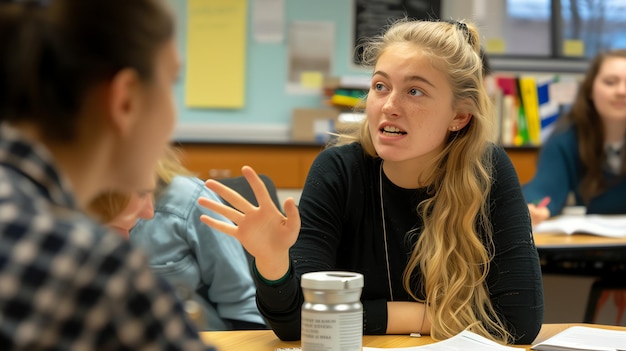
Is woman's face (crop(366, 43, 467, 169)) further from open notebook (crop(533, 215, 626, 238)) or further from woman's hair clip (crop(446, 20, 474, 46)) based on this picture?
open notebook (crop(533, 215, 626, 238))

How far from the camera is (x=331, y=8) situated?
495 cm

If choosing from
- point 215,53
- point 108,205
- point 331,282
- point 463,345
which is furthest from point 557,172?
point 108,205

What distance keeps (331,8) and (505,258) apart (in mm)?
3306

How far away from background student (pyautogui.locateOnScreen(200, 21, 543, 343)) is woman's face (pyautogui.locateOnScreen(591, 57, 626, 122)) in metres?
1.90

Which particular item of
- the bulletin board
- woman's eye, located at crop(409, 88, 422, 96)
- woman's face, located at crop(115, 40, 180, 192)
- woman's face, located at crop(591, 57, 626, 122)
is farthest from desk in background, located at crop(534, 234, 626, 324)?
woman's face, located at crop(115, 40, 180, 192)

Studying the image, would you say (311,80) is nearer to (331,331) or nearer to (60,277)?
(331,331)

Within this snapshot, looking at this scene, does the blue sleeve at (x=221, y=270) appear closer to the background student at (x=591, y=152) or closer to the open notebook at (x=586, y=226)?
the open notebook at (x=586, y=226)

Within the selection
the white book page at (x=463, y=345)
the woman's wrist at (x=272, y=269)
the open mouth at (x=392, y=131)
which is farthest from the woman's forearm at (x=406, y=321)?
the open mouth at (x=392, y=131)

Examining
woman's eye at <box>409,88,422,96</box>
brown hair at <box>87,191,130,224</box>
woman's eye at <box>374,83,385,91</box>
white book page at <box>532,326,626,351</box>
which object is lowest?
white book page at <box>532,326,626,351</box>

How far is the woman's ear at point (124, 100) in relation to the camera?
0.78m

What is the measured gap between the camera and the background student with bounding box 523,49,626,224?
3.73m

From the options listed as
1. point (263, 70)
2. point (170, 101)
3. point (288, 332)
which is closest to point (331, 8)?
point (263, 70)

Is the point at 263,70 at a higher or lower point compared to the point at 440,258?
higher

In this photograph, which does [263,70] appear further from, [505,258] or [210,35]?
[505,258]
